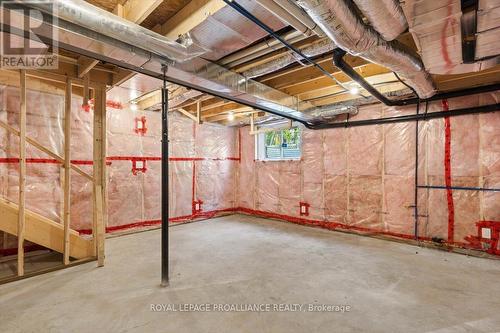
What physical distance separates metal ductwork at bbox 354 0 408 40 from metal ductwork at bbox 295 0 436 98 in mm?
83

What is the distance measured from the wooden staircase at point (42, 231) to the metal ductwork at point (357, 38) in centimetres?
335

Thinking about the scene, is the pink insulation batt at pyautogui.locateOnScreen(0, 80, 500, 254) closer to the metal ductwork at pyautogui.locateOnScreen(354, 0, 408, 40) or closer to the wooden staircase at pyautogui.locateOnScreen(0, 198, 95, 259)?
the wooden staircase at pyautogui.locateOnScreen(0, 198, 95, 259)

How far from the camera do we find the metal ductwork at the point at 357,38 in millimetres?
1460

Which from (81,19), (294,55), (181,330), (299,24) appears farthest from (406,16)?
(181,330)

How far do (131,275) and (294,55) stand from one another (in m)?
2.81

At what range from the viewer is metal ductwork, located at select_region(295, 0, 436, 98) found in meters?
1.46

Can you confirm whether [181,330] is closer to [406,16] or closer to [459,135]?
[406,16]

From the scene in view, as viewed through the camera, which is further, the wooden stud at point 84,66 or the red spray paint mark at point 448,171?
the red spray paint mark at point 448,171

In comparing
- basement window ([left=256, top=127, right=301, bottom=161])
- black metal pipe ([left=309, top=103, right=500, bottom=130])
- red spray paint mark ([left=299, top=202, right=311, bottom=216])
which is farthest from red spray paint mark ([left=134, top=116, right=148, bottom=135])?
red spray paint mark ([left=299, top=202, right=311, bottom=216])

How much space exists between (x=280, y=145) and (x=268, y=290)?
385 centimetres


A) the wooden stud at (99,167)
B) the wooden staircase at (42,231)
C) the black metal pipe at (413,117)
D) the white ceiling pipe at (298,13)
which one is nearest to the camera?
the white ceiling pipe at (298,13)

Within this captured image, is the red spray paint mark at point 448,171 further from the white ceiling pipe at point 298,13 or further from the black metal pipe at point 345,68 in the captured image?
the white ceiling pipe at point 298,13

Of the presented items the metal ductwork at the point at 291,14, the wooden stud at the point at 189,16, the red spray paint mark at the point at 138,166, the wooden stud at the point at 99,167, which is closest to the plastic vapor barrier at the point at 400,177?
the red spray paint mark at the point at 138,166

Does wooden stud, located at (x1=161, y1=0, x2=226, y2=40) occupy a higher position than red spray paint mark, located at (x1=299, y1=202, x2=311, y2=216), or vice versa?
wooden stud, located at (x1=161, y1=0, x2=226, y2=40)
